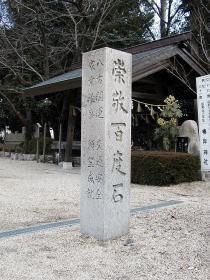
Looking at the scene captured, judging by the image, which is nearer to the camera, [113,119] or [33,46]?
[113,119]

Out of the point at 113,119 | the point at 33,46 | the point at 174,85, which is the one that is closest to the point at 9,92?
the point at 33,46

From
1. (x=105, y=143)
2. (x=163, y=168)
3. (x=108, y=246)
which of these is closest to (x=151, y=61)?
(x=163, y=168)

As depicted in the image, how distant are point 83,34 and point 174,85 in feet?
15.9

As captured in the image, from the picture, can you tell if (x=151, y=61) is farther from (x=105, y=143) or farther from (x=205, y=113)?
(x=105, y=143)

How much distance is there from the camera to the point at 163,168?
28.1 feet

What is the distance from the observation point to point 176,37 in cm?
1116

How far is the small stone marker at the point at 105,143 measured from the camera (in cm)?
405

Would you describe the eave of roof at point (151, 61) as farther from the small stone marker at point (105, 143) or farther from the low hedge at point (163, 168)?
the small stone marker at point (105, 143)

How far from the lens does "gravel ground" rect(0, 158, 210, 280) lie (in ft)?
10.5

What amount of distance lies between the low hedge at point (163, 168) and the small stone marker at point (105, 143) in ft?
14.4

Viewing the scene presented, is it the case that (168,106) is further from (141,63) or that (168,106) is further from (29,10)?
(29,10)

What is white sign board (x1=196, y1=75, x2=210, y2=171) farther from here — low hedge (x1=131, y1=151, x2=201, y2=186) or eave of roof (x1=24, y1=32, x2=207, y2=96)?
eave of roof (x1=24, y1=32, x2=207, y2=96)

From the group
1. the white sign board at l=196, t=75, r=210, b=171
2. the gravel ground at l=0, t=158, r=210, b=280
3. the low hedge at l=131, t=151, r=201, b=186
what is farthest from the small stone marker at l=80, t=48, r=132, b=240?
the low hedge at l=131, t=151, r=201, b=186

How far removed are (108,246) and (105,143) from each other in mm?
1150
